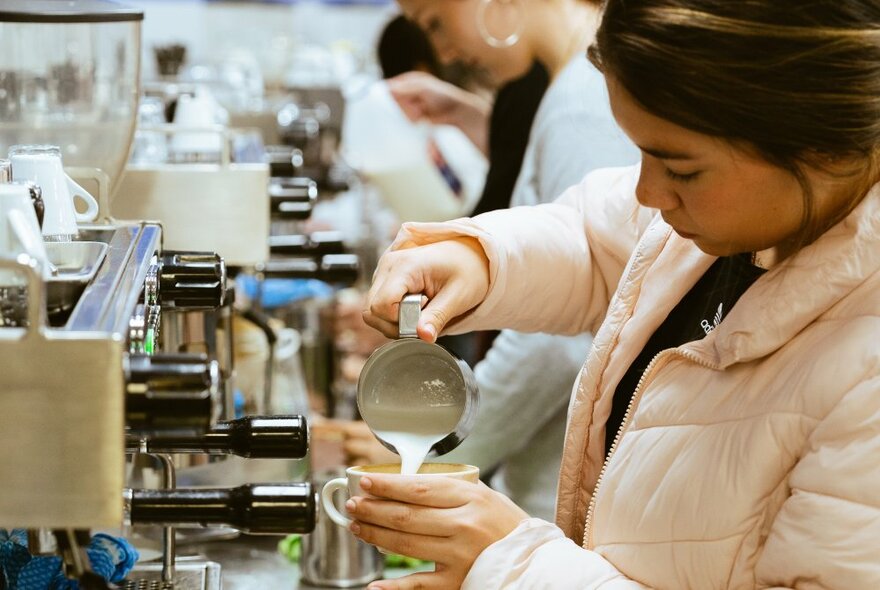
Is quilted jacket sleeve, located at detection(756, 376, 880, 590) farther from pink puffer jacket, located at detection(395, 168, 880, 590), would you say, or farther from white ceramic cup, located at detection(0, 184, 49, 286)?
white ceramic cup, located at detection(0, 184, 49, 286)

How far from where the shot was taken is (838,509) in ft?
3.06

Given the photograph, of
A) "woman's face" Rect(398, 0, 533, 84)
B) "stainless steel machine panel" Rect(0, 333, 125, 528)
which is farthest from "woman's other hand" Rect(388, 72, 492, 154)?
"stainless steel machine panel" Rect(0, 333, 125, 528)

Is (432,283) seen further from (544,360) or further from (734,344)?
(544,360)

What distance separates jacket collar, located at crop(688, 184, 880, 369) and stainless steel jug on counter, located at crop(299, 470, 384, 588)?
69 cm

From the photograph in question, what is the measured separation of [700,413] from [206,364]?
48cm

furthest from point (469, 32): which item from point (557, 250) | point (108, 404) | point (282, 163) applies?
point (108, 404)

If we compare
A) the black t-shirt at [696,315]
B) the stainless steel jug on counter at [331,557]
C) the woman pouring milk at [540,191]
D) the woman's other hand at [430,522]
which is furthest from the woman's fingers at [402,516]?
the woman pouring milk at [540,191]

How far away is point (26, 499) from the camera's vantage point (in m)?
0.81

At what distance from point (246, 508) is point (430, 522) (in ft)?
0.76

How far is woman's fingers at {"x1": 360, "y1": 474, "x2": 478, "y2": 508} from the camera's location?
1.09m

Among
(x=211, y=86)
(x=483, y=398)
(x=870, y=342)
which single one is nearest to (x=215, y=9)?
(x=211, y=86)

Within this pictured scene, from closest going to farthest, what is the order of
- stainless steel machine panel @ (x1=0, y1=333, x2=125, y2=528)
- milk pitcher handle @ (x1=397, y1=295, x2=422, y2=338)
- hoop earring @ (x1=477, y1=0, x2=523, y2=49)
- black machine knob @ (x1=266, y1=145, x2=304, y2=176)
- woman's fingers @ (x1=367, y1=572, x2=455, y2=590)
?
stainless steel machine panel @ (x1=0, y1=333, x2=125, y2=528), woman's fingers @ (x1=367, y1=572, x2=455, y2=590), milk pitcher handle @ (x1=397, y1=295, x2=422, y2=338), hoop earring @ (x1=477, y1=0, x2=523, y2=49), black machine knob @ (x1=266, y1=145, x2=304, y2=176)

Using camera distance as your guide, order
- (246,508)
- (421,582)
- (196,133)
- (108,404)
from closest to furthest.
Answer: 1. (108,404)
2. (246,508)
3. (421,582)
4. (196,133)

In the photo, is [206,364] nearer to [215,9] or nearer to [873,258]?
[873,258]
